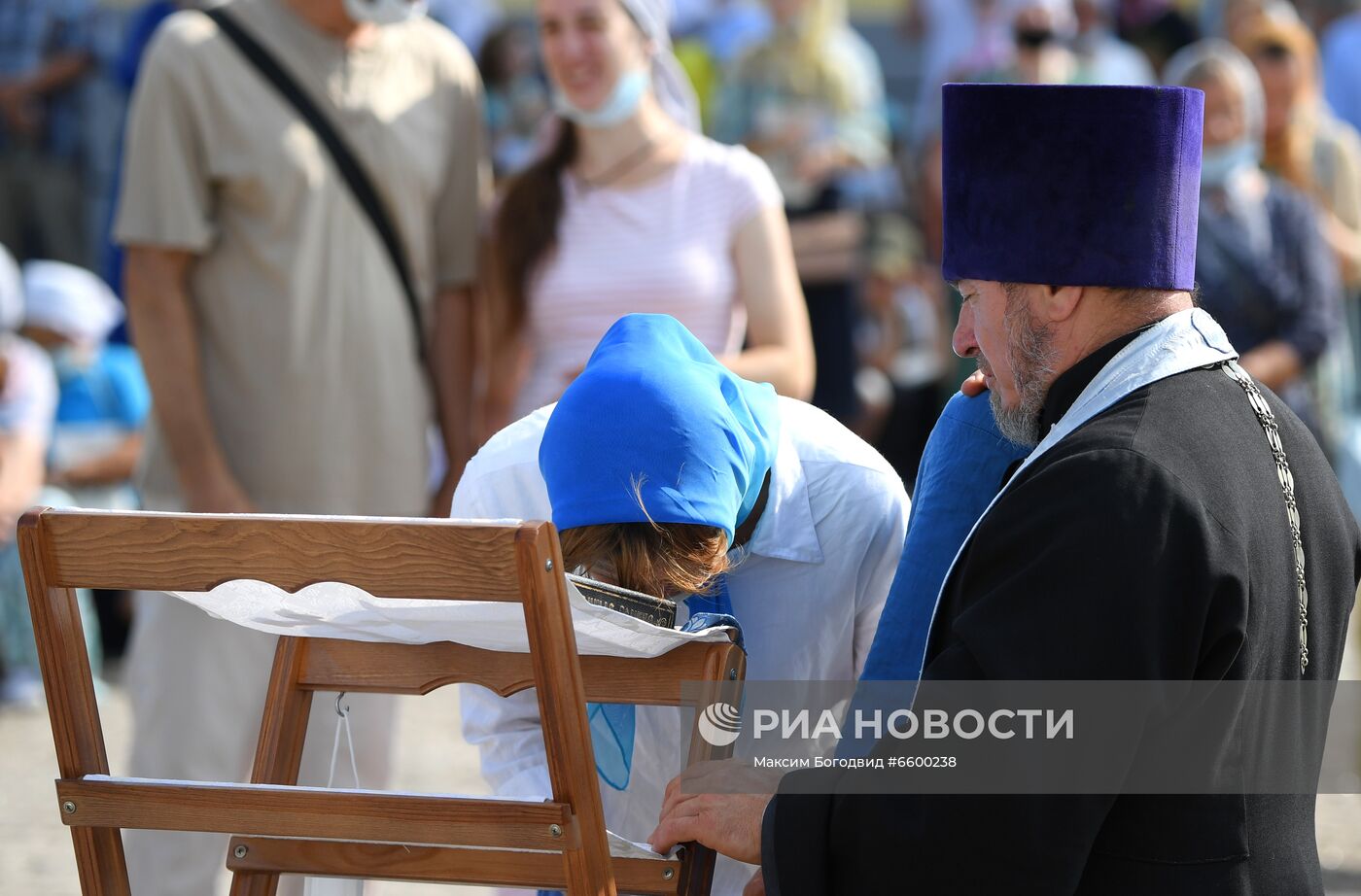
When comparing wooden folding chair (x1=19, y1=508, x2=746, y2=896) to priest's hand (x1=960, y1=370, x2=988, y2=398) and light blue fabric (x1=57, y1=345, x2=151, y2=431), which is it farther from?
light blue fabric (x1=57, y1=345, x2=151, y2=431)

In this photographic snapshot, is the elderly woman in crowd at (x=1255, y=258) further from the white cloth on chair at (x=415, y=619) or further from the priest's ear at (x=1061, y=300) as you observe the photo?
the white cloth on chair at (x=415, y=619)

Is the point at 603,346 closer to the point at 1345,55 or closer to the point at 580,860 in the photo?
the point at 580,860

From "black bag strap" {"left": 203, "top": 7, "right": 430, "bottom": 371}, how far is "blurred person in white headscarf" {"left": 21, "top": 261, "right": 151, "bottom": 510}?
2863mm

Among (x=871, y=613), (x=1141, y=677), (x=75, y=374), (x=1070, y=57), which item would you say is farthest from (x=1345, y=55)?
(x=1141, y=677)

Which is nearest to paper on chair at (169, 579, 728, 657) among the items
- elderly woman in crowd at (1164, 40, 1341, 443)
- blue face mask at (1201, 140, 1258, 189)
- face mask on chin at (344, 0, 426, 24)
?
face mask on chin at (344, 0, 426, 24)

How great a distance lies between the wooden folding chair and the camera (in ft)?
6.07

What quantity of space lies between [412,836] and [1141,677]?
82 centimetres

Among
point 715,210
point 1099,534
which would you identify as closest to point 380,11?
point 715,210

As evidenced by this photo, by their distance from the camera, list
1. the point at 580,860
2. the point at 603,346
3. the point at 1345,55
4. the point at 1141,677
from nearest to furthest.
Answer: the point at 1141,677 < the point at 580,860 < the point at 603,346 < the point at 1345,55

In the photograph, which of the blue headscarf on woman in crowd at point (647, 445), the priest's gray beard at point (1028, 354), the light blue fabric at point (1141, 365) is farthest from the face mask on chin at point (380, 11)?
the light blue fabric at point (1141, 365)

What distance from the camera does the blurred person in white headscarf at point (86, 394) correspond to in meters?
6.24

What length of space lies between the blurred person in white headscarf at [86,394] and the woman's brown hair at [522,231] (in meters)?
2.90

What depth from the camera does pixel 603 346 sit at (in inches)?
91.7

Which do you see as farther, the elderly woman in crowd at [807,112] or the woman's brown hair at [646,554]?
the elderly woman in crowd at [807,112]
